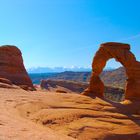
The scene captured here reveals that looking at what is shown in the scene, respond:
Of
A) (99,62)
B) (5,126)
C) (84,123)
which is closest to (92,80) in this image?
(99,62)

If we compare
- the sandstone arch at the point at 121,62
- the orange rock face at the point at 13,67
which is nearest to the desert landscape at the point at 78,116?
the sandstone arch at the point at 121,62

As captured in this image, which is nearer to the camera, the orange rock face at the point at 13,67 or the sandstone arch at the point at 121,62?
the sandstone arch at the point at 121,62

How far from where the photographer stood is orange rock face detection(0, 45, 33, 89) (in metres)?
38.5

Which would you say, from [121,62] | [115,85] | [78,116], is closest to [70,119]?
[78,116]

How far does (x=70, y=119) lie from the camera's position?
16094 millimetres

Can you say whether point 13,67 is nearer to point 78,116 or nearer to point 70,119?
point 78,116

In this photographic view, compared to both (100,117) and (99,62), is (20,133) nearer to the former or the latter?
(100,117)

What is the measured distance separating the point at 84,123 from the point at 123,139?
2.23 metres

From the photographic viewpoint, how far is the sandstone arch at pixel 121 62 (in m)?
23.2

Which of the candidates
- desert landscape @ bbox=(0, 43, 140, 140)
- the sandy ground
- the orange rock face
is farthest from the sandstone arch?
the orange rock face

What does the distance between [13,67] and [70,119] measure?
25.2 meters

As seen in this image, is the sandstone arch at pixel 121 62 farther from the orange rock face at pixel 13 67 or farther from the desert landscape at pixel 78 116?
the orange rock face at pixel 13 67

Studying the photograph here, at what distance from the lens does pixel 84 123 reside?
1571 cm

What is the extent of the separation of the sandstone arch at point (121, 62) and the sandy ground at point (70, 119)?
7.70 feet
